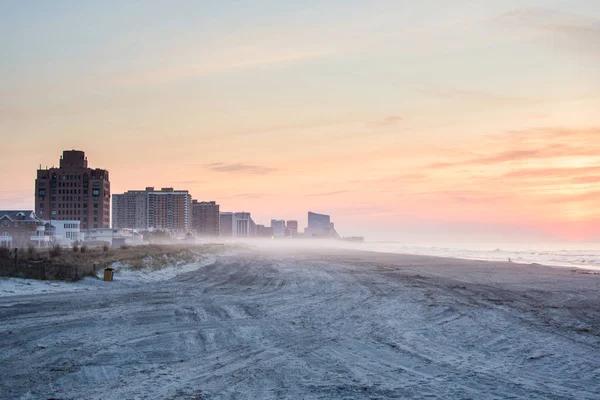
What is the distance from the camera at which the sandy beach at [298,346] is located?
905cm

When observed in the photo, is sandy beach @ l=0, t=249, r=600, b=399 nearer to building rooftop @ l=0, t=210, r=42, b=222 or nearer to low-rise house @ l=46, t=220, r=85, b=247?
building rooftop @ l=0, t=210, r=42, b=222

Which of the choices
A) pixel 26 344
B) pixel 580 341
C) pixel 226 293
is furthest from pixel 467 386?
pixel 226 293

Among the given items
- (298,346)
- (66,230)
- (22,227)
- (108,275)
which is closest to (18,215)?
(22,227)

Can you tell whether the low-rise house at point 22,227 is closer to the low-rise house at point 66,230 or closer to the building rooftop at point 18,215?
the building rooftop at point 18,215

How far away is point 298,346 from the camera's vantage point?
12.5 meters

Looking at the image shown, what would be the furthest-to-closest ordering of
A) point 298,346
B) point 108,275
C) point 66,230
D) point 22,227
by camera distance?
point 66,230 → point 22,227 → point 108,275 → point 298,346

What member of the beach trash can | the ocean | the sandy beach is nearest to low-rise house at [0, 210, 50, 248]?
the ocean

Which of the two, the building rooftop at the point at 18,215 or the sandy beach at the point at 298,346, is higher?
the building rooftop at the point at 18,215

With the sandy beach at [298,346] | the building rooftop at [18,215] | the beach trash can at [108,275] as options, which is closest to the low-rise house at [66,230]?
the building rooftop at [18,215]

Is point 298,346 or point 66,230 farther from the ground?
point 66,230

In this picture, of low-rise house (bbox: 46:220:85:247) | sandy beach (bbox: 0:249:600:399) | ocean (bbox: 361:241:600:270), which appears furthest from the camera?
low-rise house (bbox: 46:220:85:247)

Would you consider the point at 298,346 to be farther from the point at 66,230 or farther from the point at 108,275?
the point at 66,230

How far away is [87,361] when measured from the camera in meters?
10.9

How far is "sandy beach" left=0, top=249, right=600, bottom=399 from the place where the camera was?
9055 mm
